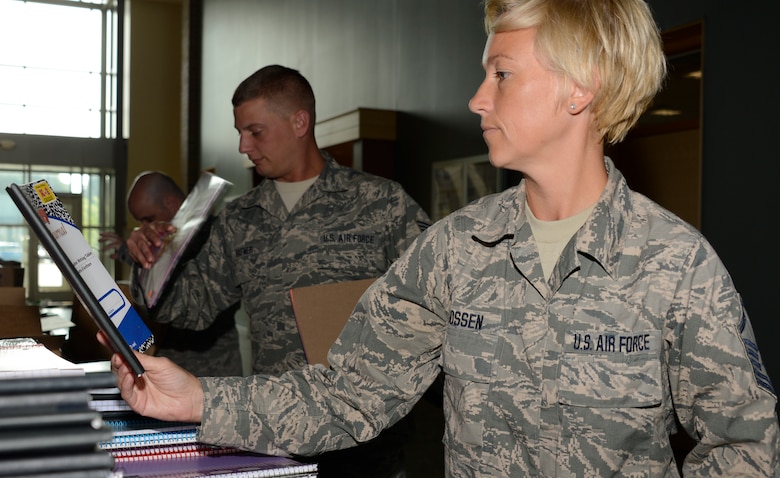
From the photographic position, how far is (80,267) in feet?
2.59

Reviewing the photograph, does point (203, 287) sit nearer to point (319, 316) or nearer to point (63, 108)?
point (319, 316)

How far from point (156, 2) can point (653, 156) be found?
12334mm

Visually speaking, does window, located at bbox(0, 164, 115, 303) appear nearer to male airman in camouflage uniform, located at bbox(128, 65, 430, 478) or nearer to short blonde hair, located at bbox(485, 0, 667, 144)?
male airman in camouflage uniform, located at bbox(128, 65, 430, 478)

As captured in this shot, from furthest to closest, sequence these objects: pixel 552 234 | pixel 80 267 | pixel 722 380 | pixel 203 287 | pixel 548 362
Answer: pixel 203 287
pixel 552 234
pixel 548 362
pixel 722 380
pixel 80 267

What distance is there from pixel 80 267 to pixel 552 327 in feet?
2.27

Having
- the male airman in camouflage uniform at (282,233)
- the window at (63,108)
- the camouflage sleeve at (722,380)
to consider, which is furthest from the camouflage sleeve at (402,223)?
the window at (63,108)

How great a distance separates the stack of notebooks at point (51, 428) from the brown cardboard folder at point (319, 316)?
1.23 meters

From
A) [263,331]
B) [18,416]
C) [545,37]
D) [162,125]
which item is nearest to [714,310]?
[545,37]

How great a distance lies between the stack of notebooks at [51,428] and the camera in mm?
542

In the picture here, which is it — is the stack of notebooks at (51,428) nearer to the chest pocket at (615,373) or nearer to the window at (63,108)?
the chest pocket at (615,373)

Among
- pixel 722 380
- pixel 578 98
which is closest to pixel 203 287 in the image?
pixel 578 98

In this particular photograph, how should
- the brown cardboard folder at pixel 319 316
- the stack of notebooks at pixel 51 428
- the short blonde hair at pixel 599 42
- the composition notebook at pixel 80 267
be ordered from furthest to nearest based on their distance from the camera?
the brown cardboard folder at pixel 319 316 → the short blonde hair at pixel 599 42 → the composition notebook at pixel 80 267 → the stack of notebooks at pixel 51 428

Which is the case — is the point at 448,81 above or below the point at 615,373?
above

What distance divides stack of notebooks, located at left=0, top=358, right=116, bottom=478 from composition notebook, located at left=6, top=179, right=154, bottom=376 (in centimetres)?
18
